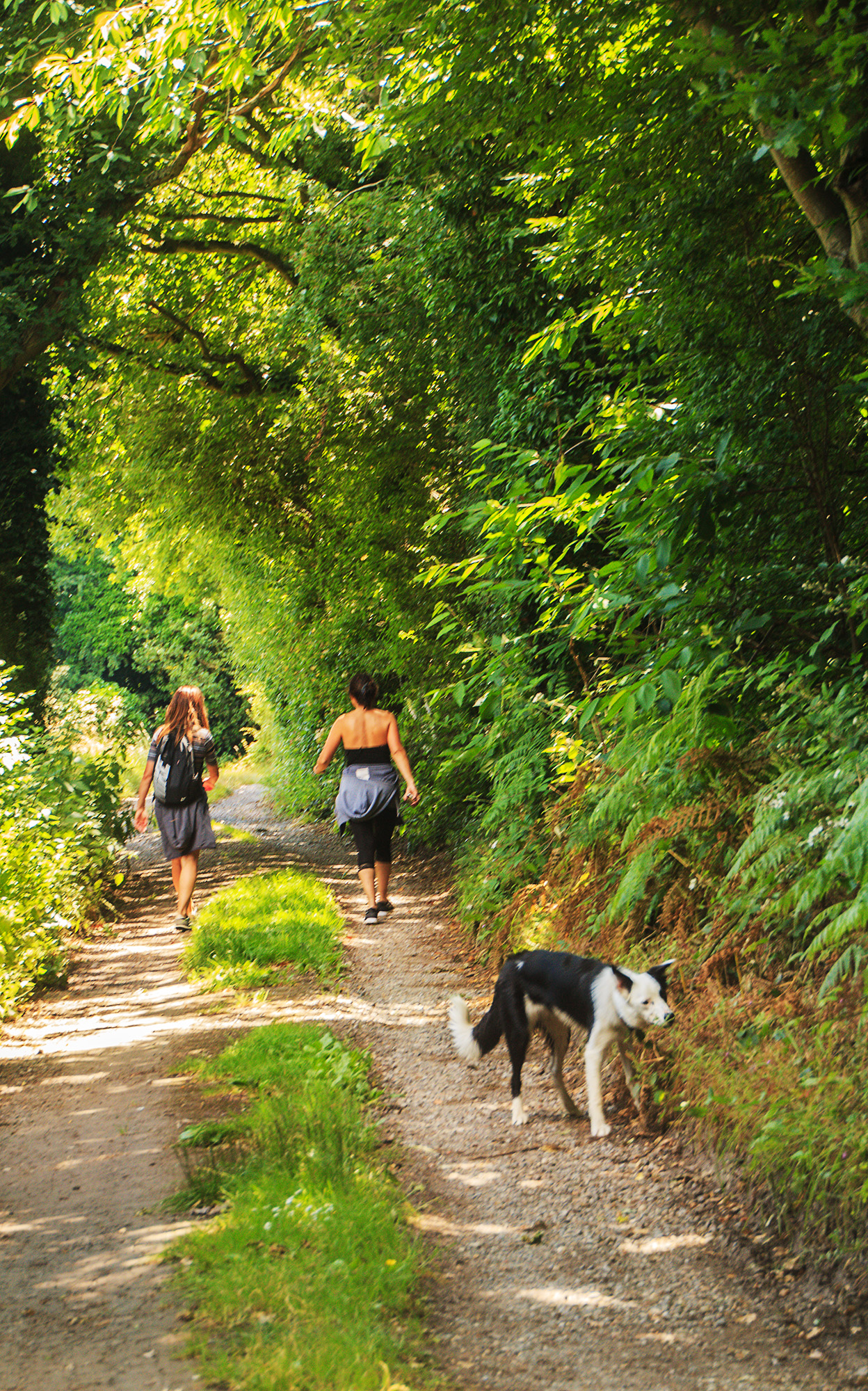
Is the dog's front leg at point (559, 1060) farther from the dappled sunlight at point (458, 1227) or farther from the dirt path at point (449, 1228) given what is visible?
the dappled sunlight at point (458, 1227)

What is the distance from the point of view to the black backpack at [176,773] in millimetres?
9445

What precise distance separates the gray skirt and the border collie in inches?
168

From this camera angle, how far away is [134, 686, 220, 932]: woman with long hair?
9.45m

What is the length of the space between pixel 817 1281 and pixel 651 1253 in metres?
0.62

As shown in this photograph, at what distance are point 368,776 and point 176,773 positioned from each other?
1654 millimetres

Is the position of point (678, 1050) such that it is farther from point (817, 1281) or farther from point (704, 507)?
point (704, 507)

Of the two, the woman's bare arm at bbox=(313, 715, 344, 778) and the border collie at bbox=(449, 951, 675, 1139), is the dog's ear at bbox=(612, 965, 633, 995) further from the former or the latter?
the woman's bare arm at bbox=(313, 715, 344, 778)

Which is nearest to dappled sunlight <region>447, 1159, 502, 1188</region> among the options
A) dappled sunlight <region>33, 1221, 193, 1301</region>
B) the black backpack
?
dappled sunlight <region>33, 1221, 193, 1301</region>

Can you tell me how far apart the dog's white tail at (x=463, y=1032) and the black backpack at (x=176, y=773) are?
4363mm

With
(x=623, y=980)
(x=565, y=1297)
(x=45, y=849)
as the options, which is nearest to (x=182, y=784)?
(x=45, y=849)

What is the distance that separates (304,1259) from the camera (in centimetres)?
369

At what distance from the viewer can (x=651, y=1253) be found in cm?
416

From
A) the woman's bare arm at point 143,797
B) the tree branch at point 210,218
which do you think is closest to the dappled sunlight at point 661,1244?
the woman's bare arm at point 143,797

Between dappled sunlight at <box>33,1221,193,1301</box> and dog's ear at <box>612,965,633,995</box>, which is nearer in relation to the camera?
dappled sunlight at <box>33,1221,193,1301</box>
